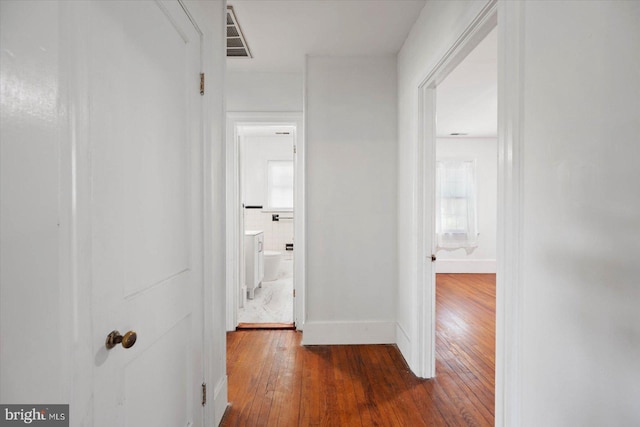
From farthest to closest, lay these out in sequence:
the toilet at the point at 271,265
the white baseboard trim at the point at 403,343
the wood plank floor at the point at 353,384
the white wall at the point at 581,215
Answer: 1. the toilet at the point at 271,265
2. the white baseboard trim at the point at 403,343
3. the wood plank floor at the point at 353,384
4. the white wall at the point at 581,215

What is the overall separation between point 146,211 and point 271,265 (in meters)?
4.02

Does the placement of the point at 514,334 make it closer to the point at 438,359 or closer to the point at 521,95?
the point at 521,95

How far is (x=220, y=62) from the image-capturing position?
1779 millimetres

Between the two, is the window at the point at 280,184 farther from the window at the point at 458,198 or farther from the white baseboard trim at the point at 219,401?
the white baseboard trim at the point at 219,401

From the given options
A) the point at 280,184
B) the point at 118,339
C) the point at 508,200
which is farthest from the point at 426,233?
the point at 280,184

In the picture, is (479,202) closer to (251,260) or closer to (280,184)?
(280,184)

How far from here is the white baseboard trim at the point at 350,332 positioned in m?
2.81

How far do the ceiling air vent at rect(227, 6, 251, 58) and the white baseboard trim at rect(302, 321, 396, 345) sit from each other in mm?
2408

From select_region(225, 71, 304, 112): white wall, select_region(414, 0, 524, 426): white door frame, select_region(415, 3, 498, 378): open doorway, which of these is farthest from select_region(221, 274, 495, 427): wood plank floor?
select_region(225, 71, 304, 112): white wall

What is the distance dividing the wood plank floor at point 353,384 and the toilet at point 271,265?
1925 mm

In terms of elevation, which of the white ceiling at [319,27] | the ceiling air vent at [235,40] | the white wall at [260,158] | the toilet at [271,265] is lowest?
the toilet at [271,265]

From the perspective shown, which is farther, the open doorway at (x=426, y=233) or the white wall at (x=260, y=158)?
the white wall at (x=260, y=158)

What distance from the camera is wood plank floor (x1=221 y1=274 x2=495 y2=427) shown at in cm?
182

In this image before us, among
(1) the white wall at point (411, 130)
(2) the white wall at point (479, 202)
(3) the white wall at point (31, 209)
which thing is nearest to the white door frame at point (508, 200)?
(1) the white wall at point (411, 130)
